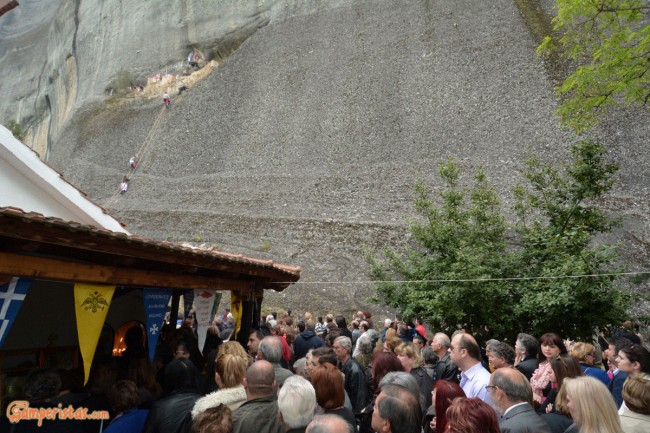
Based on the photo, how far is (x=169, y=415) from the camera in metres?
3.89

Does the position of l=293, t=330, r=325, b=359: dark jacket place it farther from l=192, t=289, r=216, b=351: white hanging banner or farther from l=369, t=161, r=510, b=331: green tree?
l=369, t=161, r=510, b=331: green tree

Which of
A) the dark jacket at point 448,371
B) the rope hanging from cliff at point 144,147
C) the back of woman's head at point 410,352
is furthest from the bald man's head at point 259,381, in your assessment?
the rope hanging from cliff at point 144,147

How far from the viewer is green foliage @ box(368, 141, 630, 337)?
9648 mm

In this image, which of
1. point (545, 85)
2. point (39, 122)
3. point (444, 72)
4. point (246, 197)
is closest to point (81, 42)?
point (39, 122)

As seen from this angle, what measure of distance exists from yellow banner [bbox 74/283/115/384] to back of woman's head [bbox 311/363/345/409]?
8.64ft

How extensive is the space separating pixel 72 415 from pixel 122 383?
516 mm

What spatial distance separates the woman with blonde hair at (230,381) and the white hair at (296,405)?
2.25ft

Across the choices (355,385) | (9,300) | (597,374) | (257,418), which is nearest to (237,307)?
(355,385)

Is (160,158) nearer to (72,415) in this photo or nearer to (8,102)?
(72,415)

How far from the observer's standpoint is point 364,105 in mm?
29812

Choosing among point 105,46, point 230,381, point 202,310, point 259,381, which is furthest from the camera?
point 105,46

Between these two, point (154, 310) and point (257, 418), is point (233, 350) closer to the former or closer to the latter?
point (257, 418)

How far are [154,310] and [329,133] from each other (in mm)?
23792

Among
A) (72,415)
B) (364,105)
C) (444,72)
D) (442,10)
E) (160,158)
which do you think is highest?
(442,10)
